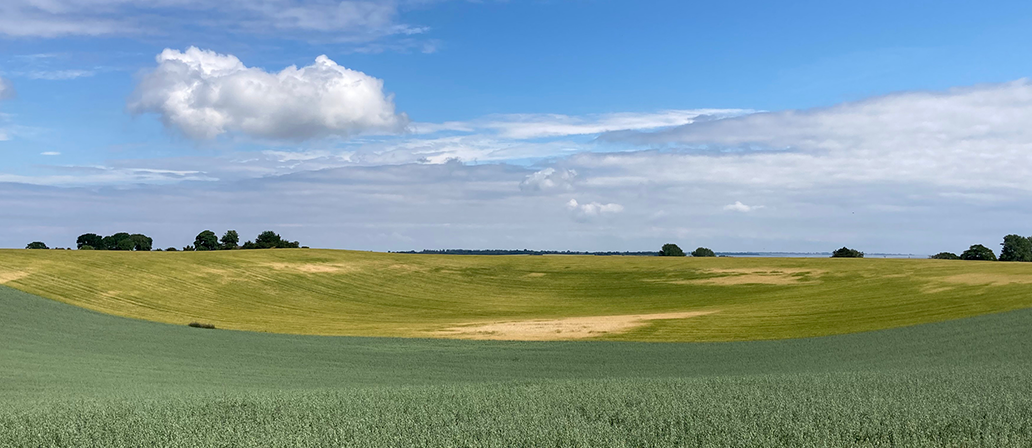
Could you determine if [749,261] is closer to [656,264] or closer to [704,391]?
[656,264]

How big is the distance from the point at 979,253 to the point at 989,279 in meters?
58.5

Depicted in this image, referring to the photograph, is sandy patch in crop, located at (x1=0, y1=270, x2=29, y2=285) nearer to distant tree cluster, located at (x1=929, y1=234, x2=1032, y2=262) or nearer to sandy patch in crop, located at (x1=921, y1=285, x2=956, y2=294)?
sandy patch in crop, located at (x1=921, y1=285, x2=956, y2=294)

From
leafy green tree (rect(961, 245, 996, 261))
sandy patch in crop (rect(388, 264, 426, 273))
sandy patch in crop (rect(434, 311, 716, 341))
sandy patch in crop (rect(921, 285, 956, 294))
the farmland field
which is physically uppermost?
leafy green tree (rect(961, 245, 996, 261))

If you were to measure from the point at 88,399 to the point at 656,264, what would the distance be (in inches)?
2387

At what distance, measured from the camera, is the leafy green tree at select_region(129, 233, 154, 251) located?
102 m

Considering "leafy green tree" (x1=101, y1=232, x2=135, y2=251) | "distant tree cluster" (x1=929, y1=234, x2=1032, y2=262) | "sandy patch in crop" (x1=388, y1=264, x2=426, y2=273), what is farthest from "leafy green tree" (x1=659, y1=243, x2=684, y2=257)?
"leafy green tree" (x1=101, y1=232, x2=135, y2=251)

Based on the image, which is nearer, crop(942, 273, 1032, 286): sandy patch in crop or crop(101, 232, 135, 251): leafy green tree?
crop(942, 273, 1032, 286): sandy patch in crop

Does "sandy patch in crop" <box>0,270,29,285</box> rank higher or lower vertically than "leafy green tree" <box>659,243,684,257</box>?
lower

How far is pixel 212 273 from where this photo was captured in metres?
53.8

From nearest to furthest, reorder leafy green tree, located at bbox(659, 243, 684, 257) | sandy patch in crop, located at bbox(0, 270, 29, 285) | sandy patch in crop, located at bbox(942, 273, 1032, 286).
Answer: sandy patch in crop, located at bbox(0, 270, 29, 285) < sandy patch in crop, located at bbox(942, 273, 1032, 286) < leafy green tree, located at bbox(659, 243, 684, 257)

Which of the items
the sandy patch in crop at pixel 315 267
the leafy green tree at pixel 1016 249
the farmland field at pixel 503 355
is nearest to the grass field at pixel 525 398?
the farmland field at pixel 503 355

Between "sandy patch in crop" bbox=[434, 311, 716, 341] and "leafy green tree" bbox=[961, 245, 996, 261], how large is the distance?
72.5 meters

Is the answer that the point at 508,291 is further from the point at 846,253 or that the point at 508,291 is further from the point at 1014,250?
the point at 1014,250

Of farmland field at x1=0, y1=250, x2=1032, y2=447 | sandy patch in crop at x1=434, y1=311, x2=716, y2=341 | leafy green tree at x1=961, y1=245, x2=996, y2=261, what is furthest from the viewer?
leafy green tree at x1=961, y1=245, x2=996, y2=261
